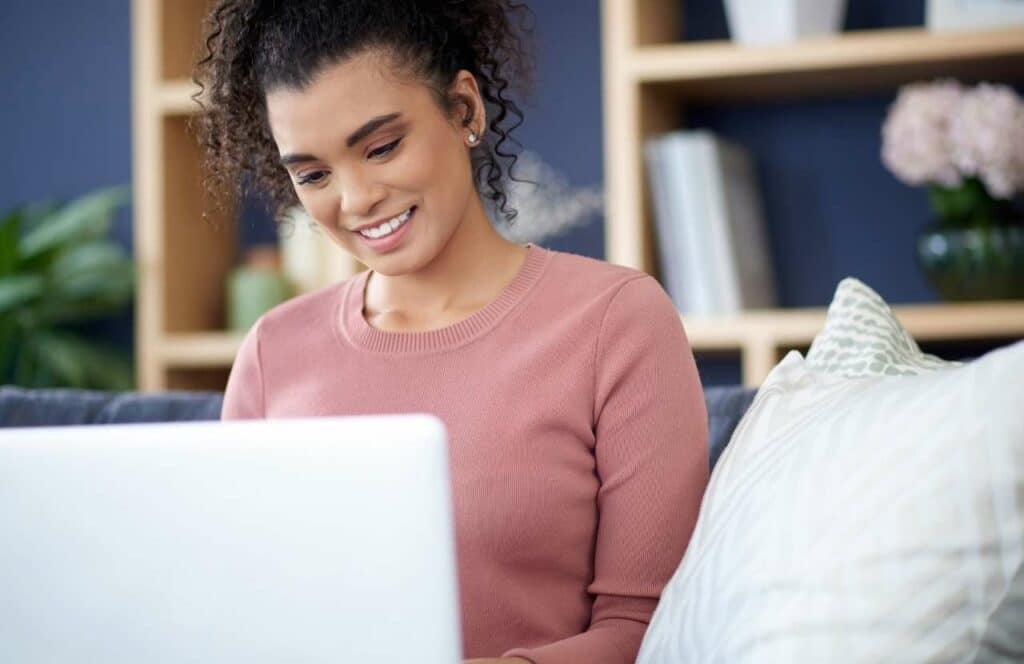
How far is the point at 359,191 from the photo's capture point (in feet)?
4.71

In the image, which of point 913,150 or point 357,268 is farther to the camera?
point 357,268

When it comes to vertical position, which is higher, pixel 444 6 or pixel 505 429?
pixel 444 6

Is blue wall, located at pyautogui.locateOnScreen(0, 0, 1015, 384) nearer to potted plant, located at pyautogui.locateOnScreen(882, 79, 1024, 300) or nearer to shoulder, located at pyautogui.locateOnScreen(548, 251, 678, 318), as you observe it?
potted plant, located at pyautogui.locateOnScreen(882, 79, 1024, 300)

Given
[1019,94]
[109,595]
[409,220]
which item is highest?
[1019,94]

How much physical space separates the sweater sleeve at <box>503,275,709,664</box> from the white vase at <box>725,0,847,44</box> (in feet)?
4.16

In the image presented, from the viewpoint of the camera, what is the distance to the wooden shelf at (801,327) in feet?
8.16

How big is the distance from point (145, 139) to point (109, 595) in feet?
7.11

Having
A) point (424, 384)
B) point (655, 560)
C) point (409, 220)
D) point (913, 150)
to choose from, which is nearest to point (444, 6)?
point (409, 220)

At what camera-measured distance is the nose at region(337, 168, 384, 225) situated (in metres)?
1.44

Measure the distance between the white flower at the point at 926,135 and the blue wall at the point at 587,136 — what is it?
0.27m

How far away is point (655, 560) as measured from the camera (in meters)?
1.38

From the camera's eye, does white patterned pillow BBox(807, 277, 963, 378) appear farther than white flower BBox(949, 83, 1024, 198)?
No

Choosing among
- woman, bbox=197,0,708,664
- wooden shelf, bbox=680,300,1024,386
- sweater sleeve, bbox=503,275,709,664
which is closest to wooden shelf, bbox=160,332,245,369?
wooden shelf, bbox=680,300,1024,386

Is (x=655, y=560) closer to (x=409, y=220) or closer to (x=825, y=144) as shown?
(x=409, y=220)
